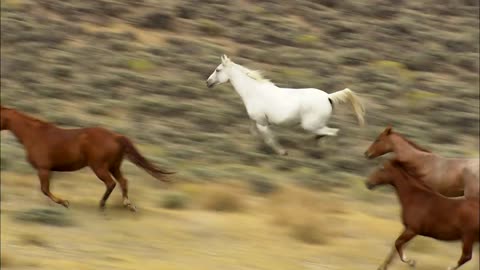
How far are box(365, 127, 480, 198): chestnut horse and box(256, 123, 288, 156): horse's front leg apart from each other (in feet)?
12.2

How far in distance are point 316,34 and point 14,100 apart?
894cm

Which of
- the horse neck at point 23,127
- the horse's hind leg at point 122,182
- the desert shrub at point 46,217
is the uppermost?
the horse neck at point 23,127

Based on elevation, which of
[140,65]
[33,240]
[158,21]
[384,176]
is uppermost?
[384,176]

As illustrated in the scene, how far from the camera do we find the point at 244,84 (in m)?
15.1

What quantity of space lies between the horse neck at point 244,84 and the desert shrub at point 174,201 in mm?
2719

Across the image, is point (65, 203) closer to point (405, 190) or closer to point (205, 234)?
point (205, 234)

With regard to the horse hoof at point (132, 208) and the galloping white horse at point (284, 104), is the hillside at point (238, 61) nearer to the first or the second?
the galloping white horse at point (284, 104)

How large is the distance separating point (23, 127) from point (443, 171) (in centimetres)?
438

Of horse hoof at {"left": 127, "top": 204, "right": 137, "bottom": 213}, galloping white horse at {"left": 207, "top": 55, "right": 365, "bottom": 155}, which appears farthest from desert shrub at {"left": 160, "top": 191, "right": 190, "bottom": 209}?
galloping white horse at {"left": 207, "top": 55, "right": 365, "bottom": 155}

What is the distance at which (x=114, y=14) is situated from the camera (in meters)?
24.0

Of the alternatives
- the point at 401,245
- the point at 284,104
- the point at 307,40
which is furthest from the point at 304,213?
the point at 307,40

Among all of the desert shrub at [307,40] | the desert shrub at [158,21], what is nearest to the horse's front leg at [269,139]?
the desert shrub at [307,40]

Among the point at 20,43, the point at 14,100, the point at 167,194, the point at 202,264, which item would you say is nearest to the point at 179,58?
the point at 20,43

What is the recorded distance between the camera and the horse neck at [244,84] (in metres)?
15.1
